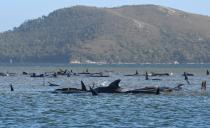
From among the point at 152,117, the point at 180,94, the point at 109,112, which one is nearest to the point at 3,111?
the point at 109,112

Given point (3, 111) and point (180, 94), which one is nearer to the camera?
point (3, 111)

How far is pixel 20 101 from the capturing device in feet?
179

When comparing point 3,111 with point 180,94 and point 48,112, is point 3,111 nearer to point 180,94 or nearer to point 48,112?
point 48,112

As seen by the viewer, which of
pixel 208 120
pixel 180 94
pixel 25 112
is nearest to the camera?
pixel 208 120

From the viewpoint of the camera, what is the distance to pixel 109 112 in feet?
148

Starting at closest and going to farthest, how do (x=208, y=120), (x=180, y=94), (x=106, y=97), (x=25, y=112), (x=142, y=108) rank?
(x=208, y=120) < (x=25, y=112) < (x=142, y=108) < (x=106, y=97) < (x=180, y=94)

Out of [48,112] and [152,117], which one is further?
[48,112]

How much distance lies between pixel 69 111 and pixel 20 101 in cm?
919

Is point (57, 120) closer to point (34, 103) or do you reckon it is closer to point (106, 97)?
point (34, 103)

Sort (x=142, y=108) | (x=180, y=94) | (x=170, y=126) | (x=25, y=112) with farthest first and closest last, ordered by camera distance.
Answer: (x=180, y=94), (x=142, y=108), (x=25, y=112), (x=170, y=126)

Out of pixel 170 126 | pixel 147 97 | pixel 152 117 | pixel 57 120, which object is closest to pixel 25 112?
pixel 57 120

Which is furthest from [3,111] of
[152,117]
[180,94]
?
[180,94]

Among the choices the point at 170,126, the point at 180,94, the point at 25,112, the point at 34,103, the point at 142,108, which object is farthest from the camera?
Result: the point at 180,94

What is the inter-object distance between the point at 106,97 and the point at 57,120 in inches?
639
